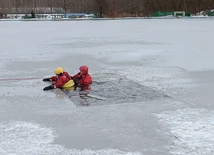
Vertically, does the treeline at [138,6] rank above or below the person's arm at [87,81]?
above

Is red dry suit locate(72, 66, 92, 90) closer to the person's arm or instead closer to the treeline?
the person's arm

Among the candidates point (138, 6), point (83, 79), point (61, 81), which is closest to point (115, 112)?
point (61, 81)

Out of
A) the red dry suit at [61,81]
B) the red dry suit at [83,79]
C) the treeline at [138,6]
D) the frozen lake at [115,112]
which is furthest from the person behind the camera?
the treeline at [138,6]

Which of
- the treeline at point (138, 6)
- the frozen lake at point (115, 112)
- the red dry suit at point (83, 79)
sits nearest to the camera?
the frozen lake at point (115, 112)

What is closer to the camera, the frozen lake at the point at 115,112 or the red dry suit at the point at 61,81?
the frozen lake at the point at 115,112

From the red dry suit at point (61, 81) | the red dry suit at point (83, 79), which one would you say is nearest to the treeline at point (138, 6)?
the red dry suit at point (83, 79)

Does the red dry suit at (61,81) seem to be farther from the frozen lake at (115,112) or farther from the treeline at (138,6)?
the treeline at (138,6)

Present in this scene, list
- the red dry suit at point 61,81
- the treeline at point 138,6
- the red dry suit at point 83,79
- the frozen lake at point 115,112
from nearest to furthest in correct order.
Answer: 1. the frozen lake at point 115,112
2. the red dry suit at point 61,81
3. the red dry suit at point 83,79
4. the treeline at point 138,6

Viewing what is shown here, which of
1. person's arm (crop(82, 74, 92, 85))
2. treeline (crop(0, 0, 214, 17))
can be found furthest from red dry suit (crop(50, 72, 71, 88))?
treeline (crop(0, 0, 214, 17))

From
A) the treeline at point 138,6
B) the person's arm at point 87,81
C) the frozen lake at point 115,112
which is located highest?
the treeline at point 138,6

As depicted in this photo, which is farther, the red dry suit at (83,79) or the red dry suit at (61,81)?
the red dry suit at (83,79)

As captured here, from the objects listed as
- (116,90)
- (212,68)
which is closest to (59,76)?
(116,90)

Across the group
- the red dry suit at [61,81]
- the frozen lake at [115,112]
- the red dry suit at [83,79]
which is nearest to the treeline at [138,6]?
the frozen lake at [115,112]

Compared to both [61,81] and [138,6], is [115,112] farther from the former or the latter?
[138,6]
